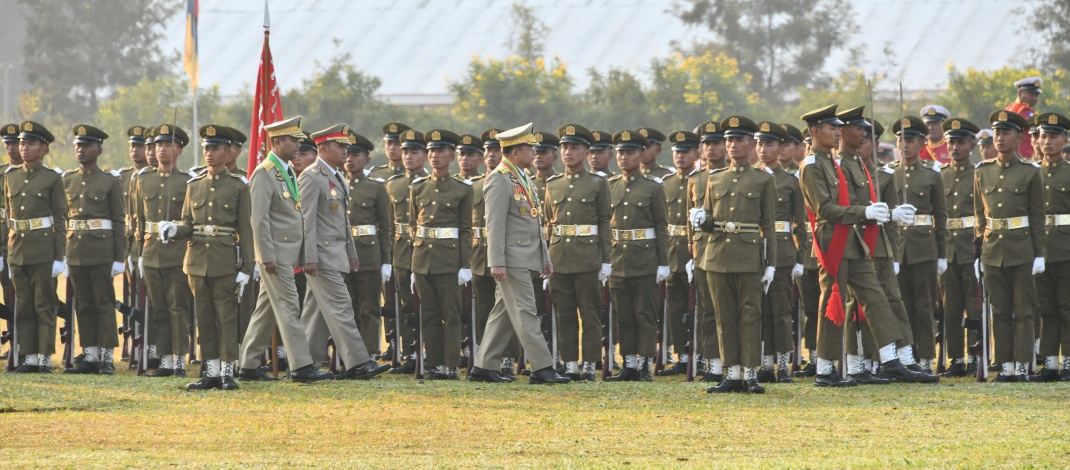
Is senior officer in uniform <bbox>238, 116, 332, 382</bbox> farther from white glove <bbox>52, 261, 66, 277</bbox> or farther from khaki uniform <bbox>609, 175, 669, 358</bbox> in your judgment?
khaki uniform <bbox>609, 175, 669, 358</bbox>

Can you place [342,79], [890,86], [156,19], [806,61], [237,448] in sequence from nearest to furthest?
1. [237,448]
2. [342,79]
3. [890,86]
4. [806,61]
5. [156,19]

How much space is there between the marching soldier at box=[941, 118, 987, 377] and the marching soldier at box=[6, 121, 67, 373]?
280 inches

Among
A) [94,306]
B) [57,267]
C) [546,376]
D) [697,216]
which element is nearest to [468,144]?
[546,376]

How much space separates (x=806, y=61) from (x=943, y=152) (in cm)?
3246

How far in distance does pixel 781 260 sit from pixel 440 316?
2.69 meters

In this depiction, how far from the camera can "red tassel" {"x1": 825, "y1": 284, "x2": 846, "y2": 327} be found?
36.2 feet

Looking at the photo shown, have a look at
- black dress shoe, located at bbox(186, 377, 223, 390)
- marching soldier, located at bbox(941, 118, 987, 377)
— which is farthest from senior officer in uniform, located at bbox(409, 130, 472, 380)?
marching soldier, located at bbox(941, 118, 987, 377)

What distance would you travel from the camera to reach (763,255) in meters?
11.0

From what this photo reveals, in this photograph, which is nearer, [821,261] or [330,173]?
[821,261]

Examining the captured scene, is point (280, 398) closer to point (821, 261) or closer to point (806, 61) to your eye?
point (821, 261)

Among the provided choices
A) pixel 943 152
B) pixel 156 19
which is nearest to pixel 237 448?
pixel 943 152

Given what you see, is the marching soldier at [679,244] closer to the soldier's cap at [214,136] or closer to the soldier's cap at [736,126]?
the soldier's cap at [736,126]

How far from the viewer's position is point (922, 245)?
12.5 m

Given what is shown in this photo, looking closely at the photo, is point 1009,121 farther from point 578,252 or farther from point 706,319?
point 578,252
